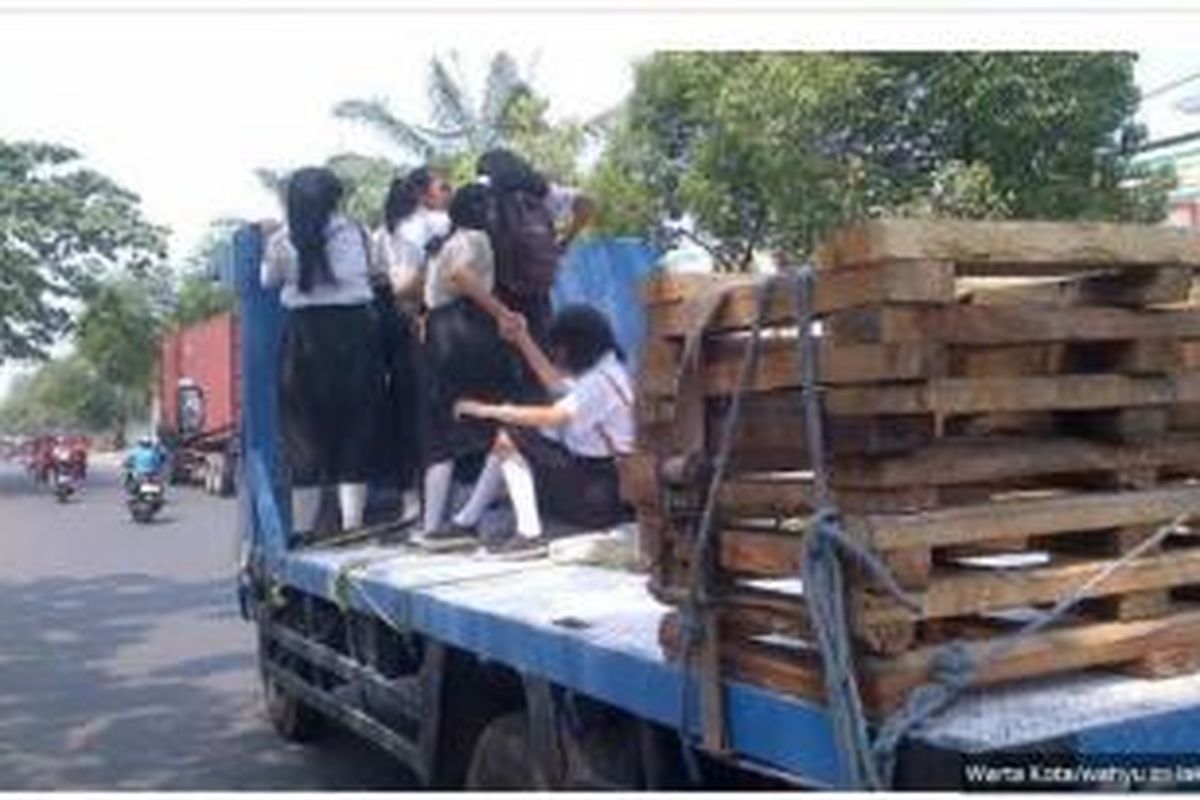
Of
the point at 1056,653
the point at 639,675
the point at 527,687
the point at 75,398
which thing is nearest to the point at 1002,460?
the point at 1056,653

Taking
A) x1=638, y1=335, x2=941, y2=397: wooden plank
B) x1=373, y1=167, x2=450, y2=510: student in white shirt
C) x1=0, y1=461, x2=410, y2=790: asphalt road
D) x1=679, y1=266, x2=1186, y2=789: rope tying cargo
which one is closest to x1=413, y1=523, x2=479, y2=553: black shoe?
x1=373, y1=167, x2=450, y2=510: student in white shirt

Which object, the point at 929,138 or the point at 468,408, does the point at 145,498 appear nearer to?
the point at 929,138

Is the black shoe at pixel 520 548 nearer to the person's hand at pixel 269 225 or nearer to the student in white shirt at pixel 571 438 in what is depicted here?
the student in white shirt at pixel 571 438

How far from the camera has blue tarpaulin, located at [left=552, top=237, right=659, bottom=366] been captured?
6.63 m

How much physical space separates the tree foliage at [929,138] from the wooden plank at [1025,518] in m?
10.0

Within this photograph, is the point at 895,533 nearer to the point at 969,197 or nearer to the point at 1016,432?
the point at 1016,432

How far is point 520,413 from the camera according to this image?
5621 mm

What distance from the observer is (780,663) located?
2850 mm

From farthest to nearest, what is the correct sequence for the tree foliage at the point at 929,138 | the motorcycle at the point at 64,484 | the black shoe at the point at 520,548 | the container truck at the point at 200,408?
the container truck at the point at 200,408 → the motorcycle at the point at 64,484 → the tree foliage at the point at 929,138 → the black shoe at the point at 520,548

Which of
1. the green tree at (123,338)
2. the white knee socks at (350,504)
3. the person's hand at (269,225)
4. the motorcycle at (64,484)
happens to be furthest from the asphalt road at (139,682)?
the green tree at (123,338)

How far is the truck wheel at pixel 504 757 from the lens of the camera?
408 cm

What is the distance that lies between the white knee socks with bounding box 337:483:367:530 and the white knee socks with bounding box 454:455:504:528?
76 centimetres

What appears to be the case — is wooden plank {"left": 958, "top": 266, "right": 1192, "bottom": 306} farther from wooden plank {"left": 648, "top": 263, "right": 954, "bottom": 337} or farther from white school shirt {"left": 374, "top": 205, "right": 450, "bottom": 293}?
white school shirt {"left": 374, "top": 205, "right": 450, "bottom": 293}

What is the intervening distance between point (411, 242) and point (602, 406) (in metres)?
1.18
